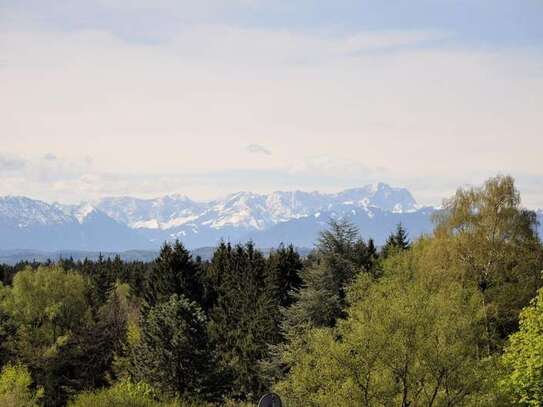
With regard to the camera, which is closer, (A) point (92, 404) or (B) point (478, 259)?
(A) point (92, 404)

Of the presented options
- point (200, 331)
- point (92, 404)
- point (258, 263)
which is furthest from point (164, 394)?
point (258, 263)

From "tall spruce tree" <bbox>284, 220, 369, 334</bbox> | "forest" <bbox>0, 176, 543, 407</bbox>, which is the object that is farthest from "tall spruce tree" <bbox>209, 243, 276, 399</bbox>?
"tall spruce tree" <bbox>284, 220, 369, 334</bbox>

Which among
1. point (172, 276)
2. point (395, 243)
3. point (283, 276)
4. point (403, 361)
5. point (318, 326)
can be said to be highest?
point (395, 243)

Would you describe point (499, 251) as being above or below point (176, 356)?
above

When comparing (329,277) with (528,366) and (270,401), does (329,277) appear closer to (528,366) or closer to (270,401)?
(528,366)

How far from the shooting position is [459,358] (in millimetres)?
33469

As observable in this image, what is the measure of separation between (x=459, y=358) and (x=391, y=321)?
3733 mm

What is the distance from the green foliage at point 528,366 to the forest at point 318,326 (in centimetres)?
10

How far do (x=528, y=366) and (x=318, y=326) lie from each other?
58.3ft

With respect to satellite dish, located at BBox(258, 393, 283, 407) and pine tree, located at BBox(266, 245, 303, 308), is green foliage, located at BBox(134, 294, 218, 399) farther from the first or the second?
satellite dish, located at BBox(258, 393, 283, 407)

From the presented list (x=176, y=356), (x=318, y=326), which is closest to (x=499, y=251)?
→ (x=318, y=326)

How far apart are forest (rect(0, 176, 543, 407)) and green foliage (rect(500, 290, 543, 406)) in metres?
0.10

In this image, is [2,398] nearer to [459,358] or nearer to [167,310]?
[167,310]

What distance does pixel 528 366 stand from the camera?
35.5 metres
